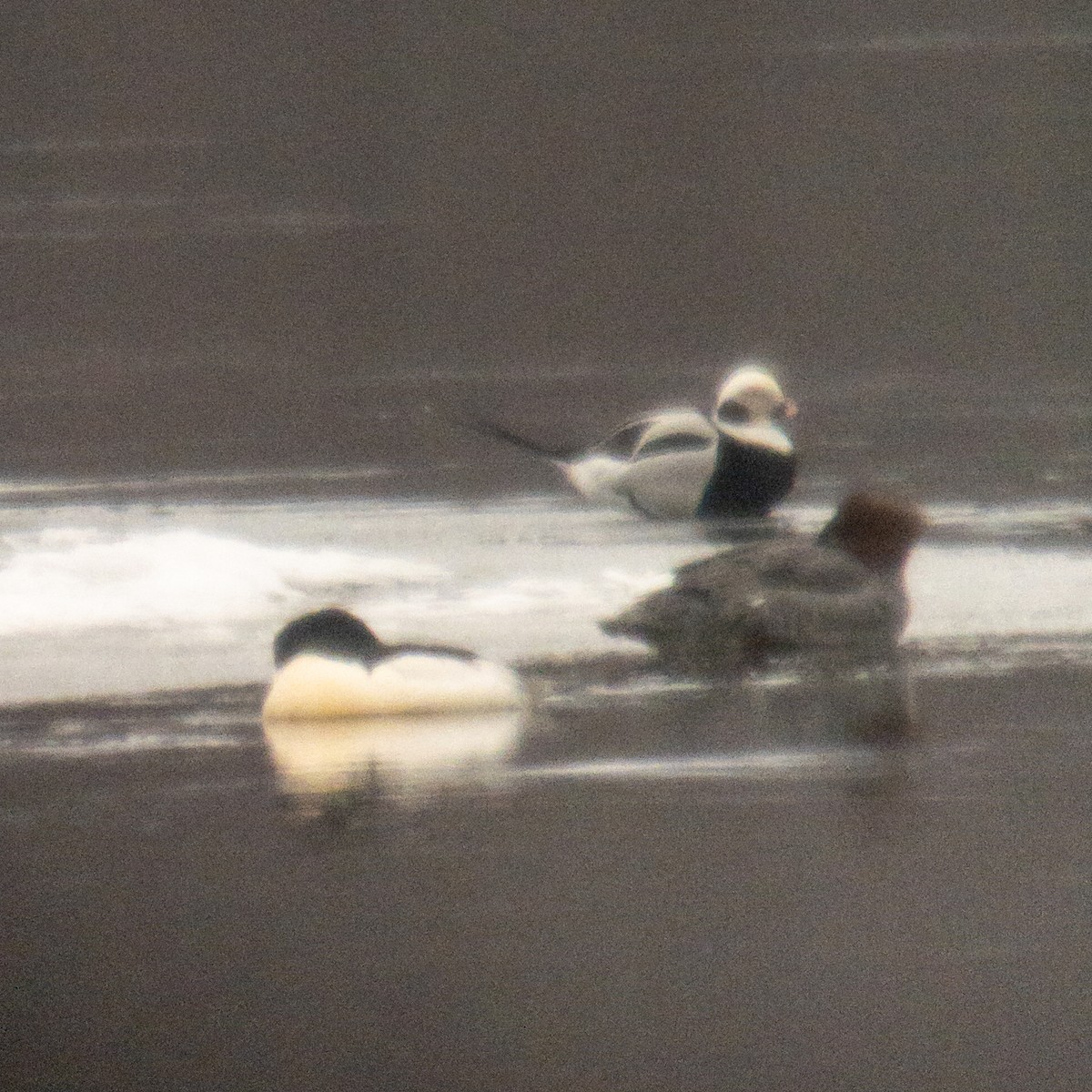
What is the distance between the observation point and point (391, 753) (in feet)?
32.8

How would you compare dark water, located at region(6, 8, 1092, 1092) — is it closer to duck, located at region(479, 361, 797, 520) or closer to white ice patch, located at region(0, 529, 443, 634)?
duck, located at region(479, 361, 797, 520)

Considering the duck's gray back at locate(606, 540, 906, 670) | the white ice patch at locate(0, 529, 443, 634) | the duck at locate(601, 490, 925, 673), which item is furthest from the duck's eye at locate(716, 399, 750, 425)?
the duck's gray back at locate(606, 540, 906, 670)

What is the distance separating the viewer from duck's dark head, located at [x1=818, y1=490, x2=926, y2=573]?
12.2 m

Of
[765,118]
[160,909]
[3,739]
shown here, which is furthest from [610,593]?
[765,118]

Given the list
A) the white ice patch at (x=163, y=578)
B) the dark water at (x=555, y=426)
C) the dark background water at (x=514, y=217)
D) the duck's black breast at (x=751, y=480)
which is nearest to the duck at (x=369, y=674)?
the dark water at (x=555, y=426)

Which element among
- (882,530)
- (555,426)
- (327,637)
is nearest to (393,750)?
(327,637)

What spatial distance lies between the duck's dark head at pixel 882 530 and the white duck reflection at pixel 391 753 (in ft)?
7.27

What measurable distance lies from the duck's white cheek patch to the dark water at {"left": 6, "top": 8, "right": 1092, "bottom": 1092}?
181mm

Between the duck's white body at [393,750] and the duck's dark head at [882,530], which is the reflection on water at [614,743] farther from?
the duck's dark head at [882,530]

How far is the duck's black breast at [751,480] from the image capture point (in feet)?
53.1

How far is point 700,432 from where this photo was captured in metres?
16.7

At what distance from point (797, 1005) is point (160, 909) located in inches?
70.7

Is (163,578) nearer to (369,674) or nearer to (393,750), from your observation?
(369,674)

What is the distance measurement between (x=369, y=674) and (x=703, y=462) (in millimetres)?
6204
